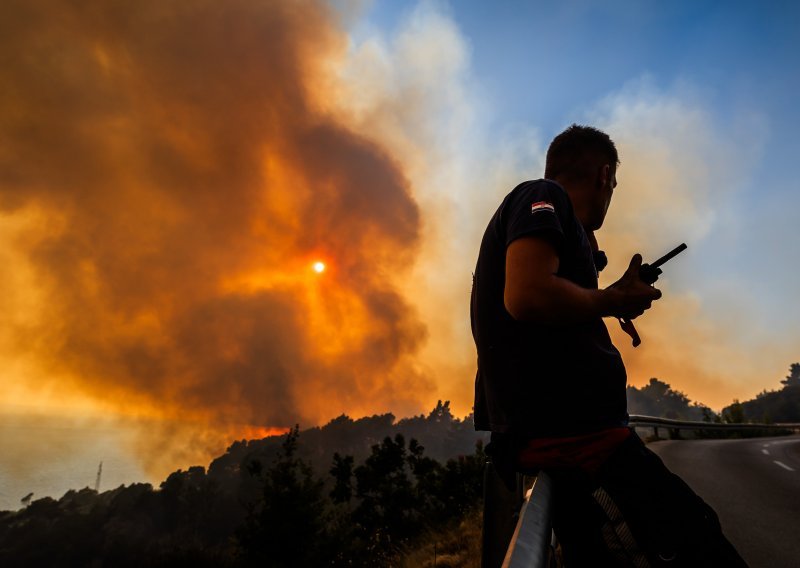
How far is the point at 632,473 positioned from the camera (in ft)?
4.19

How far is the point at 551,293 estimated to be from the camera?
51.4 inches

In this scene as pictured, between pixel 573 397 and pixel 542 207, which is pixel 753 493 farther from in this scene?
pixel 542 207

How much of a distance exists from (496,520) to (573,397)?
0.89 meters

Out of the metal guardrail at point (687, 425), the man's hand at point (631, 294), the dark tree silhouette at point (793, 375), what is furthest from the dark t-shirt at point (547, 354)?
the dark tree silhouette at point (793, 375)

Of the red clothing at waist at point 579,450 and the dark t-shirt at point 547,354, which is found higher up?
the dark t-shirt at point 547,354

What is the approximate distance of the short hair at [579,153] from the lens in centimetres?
207

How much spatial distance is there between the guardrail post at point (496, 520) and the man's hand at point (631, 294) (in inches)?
36.7

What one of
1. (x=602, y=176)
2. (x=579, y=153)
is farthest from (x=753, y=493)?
(x=579, y=153)

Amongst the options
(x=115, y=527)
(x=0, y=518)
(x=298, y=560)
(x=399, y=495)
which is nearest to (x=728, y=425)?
(x=399, y=495)

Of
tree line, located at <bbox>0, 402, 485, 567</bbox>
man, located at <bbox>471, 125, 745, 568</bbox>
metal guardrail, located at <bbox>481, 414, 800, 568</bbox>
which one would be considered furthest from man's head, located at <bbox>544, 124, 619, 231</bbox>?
tree line, located at <bbox>0, 402, 485, 567</bbox>

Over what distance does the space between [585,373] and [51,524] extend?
14767 centimetres

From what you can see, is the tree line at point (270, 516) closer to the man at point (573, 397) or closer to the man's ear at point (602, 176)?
the man at point (573, 397)

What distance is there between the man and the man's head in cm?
53

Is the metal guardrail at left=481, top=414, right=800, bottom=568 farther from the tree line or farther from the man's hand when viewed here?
the tree line
